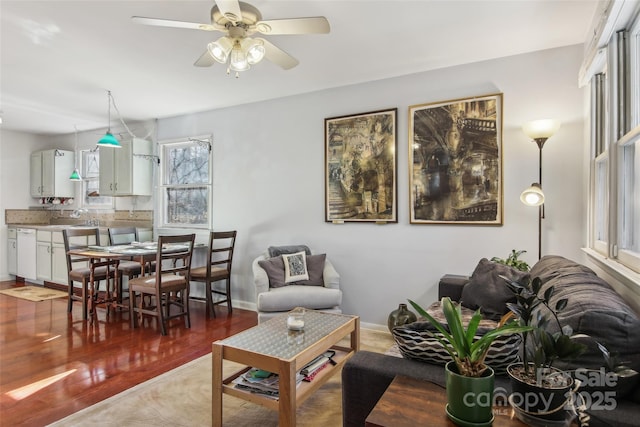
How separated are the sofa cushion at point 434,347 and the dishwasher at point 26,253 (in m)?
6.67

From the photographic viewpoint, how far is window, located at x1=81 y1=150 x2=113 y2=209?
630 centimetres

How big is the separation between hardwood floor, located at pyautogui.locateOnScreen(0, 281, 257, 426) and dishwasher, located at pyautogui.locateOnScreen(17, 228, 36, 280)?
140cm

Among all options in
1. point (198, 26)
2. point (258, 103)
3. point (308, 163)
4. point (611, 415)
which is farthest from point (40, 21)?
point (611, 415)

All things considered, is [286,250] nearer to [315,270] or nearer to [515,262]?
[315,270]

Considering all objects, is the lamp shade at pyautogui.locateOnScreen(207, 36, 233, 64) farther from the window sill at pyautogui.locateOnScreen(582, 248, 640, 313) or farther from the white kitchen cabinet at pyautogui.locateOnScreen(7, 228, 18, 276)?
the white kitchen cabinet at pyautogui.locateOnScreen(7, 228, 18, 276)

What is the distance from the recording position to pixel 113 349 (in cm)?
321

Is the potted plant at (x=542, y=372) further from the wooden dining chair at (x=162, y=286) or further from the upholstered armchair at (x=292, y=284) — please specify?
the wooden dining chair at (x=162, y=286)

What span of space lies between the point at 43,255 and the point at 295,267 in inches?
183

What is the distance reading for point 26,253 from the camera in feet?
19.5

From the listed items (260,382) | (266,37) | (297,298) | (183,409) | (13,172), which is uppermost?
(266,37)

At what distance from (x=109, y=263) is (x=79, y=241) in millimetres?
1331

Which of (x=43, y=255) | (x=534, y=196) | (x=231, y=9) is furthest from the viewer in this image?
(x=43, y=255)

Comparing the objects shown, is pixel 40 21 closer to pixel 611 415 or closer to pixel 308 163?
pixel 308 163

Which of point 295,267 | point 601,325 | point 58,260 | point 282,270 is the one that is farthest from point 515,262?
point 58,260
